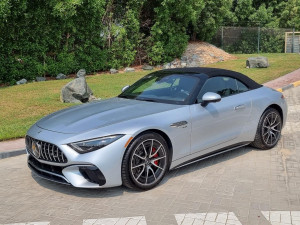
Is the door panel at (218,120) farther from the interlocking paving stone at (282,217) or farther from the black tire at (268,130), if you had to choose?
the interlocking paving stone at (282,217)

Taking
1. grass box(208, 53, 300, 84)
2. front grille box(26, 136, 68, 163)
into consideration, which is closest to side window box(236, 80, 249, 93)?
front grille box(26, 136, 68, 163)

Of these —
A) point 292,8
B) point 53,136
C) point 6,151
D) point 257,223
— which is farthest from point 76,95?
point 292,8

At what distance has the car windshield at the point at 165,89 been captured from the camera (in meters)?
5.60

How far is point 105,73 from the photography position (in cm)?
1962

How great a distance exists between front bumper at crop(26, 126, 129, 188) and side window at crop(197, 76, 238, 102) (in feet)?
5.37

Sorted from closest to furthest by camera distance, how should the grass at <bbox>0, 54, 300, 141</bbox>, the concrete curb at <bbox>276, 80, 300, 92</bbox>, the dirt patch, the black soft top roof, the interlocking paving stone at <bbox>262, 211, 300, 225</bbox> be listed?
the interlocking paving stone at <bbox>262, 211, 300, 225</bbox> → the black soft top roof → the grass at <bbox>0, 54, 300, 141</bbox> → the concrete curb at <bbox>276, 80, 300, 92</bbox> → the dirt patch

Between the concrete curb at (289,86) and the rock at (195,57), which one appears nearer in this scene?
the concrete curb at (289,86)

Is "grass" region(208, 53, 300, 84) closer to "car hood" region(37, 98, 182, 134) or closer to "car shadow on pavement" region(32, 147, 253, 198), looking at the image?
"car shadow on pavement" region(32, 147, 253, 198)

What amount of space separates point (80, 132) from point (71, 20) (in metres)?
13.7

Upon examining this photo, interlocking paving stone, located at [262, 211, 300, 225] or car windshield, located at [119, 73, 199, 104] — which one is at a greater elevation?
car windshield, located at [119, 73, 199, 104]

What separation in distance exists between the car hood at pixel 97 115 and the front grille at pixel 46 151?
22cm

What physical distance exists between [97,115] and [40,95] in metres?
8.07

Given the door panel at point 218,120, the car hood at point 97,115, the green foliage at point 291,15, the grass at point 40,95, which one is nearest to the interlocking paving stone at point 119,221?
the car hood at point 97,115

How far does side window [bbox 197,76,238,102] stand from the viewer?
18.8ft
